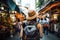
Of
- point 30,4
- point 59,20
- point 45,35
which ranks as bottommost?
point 45,35

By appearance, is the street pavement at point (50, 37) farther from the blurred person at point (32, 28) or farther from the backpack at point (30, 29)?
the backpack at point (30, 29)

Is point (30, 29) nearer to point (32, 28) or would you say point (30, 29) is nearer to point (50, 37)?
point (32, 28)

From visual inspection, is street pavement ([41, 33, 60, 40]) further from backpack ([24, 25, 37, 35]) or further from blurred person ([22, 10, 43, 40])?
backpack ([24, 25, 37, 35])

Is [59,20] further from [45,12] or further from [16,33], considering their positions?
[16,33]

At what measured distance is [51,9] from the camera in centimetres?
352

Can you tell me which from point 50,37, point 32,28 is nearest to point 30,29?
point 32,28

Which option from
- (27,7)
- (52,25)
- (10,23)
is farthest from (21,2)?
(52,25)

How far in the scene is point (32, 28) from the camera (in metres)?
3.50

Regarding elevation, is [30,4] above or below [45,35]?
above

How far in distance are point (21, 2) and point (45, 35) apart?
24.3 inches

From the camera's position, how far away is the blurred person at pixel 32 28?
349 centimetres

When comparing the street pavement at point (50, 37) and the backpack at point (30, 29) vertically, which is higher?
the backpack at point (30, 29)

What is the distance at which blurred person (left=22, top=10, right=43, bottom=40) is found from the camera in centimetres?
349

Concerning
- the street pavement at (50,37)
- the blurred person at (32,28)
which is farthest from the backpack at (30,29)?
the street pavement at (50,37)
